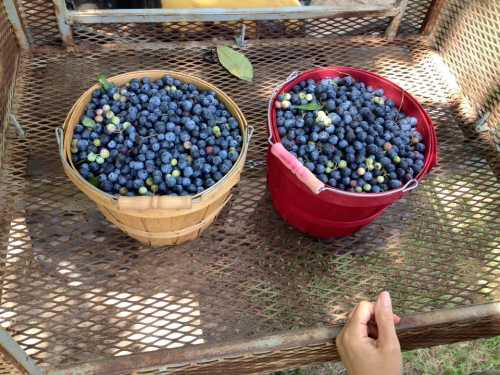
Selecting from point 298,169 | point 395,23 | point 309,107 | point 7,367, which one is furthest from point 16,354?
point 395,23

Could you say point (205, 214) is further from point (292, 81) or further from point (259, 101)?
point (259, 101)

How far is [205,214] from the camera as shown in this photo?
4.26 ft

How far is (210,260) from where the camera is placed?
145 centimetres

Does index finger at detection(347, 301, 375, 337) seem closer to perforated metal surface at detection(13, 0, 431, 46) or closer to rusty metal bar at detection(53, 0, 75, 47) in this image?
perforated metal surface at detection(13, 0, 431, 46)

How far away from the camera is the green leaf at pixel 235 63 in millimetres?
1791

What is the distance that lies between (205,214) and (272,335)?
37 centimetres

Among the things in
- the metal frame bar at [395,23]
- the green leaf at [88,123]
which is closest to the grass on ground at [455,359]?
the green leaf at [88,123]

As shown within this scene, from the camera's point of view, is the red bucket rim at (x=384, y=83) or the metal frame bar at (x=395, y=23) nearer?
the red bucket rim at (x=384, y=83)

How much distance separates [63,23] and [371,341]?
1.45 meters

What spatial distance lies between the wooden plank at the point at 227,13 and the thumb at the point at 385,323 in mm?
1118

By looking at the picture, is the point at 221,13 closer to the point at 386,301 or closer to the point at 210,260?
the point at 210,260

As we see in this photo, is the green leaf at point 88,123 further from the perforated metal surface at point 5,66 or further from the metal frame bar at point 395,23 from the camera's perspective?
the metal frame bar at point 395,23

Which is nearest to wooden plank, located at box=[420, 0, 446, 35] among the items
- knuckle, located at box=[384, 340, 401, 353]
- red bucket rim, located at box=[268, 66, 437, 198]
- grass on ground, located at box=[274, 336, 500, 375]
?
red bucket rim, located at box=[268, 66, 437, 198]

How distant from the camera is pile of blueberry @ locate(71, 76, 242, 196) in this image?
4.01ft
